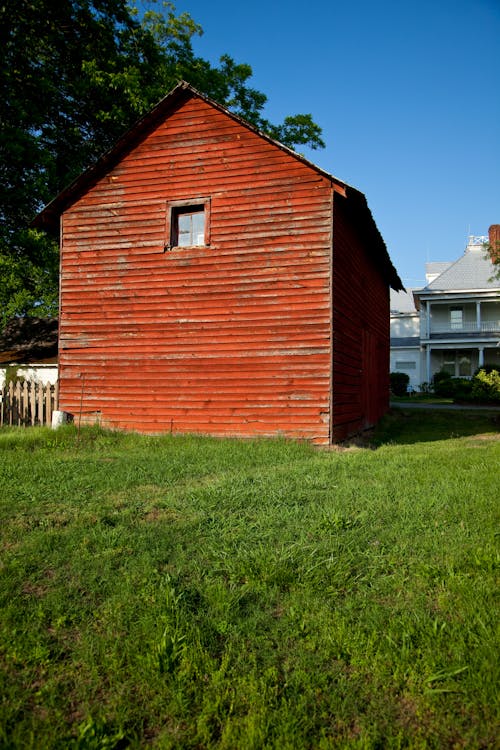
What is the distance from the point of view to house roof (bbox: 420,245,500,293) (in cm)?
3706

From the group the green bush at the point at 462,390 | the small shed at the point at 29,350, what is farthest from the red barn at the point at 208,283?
the green bush at the point at 462,390

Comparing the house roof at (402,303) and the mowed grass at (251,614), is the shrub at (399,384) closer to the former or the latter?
the house roof at (402,303)

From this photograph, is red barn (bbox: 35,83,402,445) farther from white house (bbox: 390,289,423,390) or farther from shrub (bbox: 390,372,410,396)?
white house (bbox: 390,289,423,390)

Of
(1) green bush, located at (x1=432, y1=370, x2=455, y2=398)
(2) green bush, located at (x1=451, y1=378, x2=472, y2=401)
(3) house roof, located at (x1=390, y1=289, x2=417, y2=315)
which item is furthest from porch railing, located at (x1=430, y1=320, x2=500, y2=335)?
(3) house roof, located at (x1=390, y1=289, x2=417, y2=315)

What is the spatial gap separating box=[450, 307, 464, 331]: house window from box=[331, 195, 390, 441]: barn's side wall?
72.3ft

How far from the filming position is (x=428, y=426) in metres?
16.3

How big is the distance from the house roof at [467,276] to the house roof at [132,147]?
2536cm

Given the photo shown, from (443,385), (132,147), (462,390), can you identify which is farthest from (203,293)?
(443,385)

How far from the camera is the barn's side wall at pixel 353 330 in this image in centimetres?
1144

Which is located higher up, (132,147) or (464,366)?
(132,147)

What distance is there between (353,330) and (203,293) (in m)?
3.88

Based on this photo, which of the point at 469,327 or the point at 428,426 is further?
the point at 469,327

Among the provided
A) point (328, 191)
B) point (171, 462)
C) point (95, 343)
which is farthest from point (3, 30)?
point (171, 462)

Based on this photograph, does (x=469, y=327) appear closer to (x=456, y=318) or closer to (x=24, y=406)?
(x=456, y=318)
